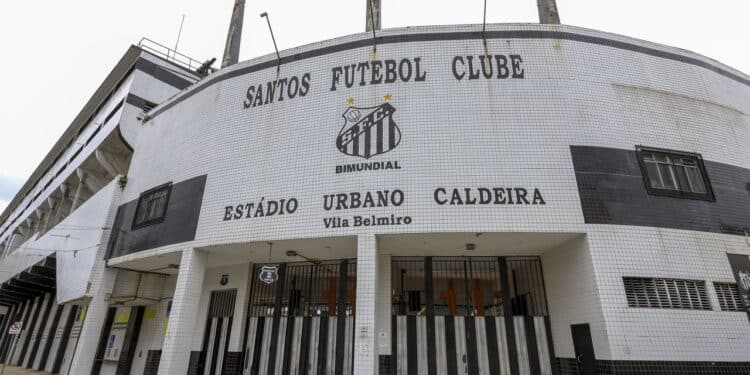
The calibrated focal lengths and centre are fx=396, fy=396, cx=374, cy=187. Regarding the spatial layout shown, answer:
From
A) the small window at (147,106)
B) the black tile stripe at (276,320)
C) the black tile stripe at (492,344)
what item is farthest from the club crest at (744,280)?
the small window at (147,106)

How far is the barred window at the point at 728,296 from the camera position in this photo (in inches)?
357

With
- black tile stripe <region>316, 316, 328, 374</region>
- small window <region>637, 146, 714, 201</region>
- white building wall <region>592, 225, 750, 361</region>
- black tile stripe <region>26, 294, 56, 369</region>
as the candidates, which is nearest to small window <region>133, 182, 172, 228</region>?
black tile stripe <region>316, 316, 328, 374</region>

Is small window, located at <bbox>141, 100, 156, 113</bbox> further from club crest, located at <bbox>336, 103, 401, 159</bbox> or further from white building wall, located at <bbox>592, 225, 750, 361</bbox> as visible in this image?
white building wall, located at <bbox>592, 225, 750, 361</bbox>

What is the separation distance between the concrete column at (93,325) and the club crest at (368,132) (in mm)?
9824

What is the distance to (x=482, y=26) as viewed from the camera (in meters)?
11.6

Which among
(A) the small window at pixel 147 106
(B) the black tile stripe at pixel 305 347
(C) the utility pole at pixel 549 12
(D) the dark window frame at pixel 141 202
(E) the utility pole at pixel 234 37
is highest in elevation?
(E) the utility pole at pixel 234 37

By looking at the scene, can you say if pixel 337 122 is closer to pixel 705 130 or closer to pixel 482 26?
pixel 482 26

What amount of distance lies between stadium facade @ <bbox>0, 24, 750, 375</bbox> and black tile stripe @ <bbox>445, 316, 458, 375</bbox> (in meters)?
0.05

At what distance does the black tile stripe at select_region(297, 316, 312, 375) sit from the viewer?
11.5 meters

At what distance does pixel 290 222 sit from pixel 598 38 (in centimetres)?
1024

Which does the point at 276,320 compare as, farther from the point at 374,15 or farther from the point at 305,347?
the point at 374,15

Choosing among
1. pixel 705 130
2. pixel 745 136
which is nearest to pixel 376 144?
pixel 705 130

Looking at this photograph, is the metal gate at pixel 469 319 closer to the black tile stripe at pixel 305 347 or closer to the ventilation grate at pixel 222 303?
the black tile stripe at pixel 305 347

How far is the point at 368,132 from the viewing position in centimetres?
1080
